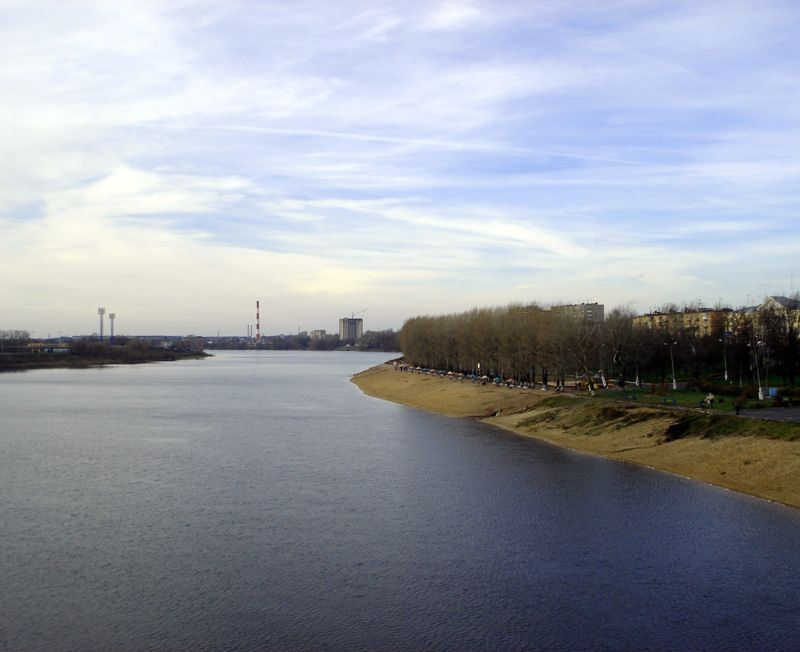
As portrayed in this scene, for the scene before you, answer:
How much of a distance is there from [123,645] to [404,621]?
5741 millimetres

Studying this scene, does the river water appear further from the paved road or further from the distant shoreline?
the distant shoreline

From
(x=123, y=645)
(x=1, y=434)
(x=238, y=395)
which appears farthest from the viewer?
(x=238, y=395)

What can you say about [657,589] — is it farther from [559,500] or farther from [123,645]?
[123,645]

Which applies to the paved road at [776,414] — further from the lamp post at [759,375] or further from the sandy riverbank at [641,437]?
the lamp post at [759,375]

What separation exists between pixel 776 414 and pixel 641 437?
21.2ft

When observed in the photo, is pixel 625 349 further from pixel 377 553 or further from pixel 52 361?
pixel 52 361

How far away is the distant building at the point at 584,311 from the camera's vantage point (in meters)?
82.8

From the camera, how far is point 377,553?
849 inches

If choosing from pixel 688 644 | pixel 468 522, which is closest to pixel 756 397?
pixel 468 522

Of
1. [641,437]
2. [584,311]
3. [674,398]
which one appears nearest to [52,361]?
[584,311]

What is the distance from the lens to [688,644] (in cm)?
1570

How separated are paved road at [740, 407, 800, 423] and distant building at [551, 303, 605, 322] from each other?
38.1 metres

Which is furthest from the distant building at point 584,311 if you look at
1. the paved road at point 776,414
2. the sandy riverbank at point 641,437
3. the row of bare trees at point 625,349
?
the paved road at point 776,414

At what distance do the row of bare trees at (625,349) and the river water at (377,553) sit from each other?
28.4 meters
